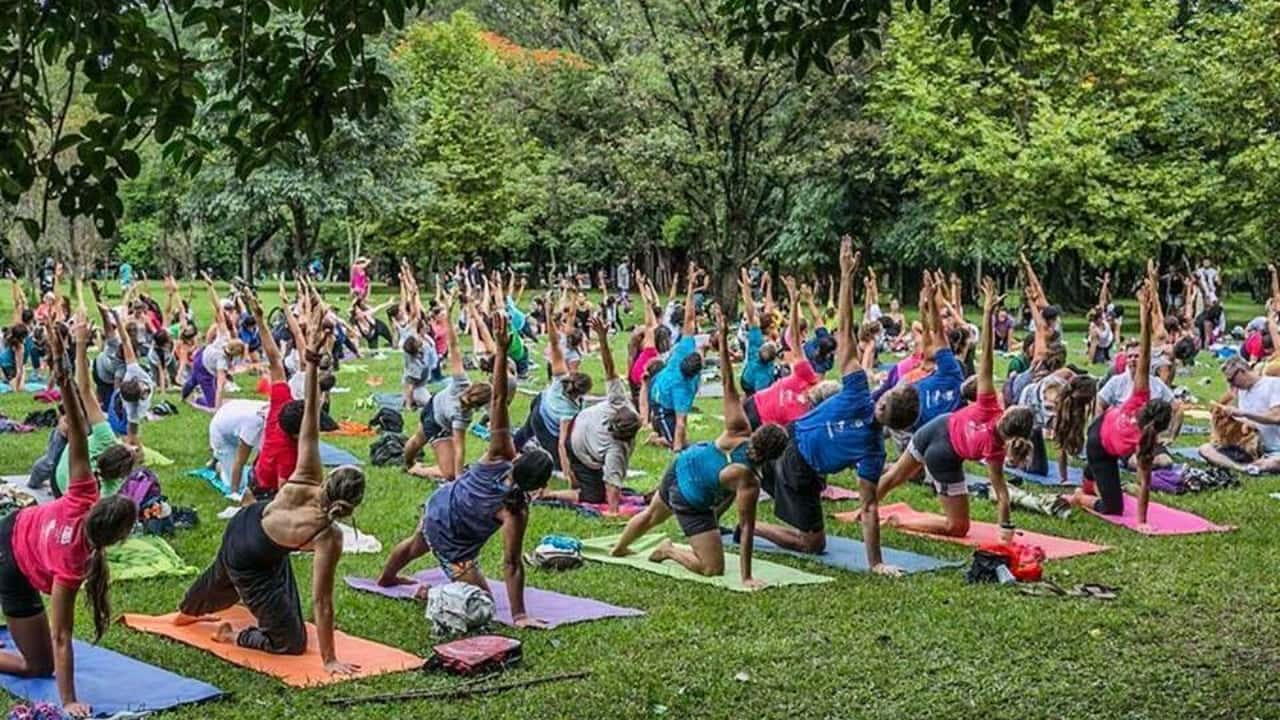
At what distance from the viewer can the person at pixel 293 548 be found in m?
7.82

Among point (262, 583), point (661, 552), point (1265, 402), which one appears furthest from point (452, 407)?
point (1265, 402)

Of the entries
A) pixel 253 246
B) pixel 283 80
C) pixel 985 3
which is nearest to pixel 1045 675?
pixel 985 3

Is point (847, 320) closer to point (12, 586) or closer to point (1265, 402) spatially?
point (12, 586)

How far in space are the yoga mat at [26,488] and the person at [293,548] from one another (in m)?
4.53

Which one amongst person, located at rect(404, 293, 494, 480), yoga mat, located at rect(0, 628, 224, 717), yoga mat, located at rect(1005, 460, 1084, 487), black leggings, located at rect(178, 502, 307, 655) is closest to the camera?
yoga mat, located at rect(0, 628, 224, 717)

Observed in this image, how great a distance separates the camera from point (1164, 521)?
41.2 ft

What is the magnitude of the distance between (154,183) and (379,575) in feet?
152

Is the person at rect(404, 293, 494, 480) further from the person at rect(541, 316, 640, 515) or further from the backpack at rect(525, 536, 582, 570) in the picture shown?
the backpack at rect(525, 536, 582, 570)

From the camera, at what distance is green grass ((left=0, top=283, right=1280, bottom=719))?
290 inches

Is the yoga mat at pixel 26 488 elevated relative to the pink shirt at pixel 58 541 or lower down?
lower down

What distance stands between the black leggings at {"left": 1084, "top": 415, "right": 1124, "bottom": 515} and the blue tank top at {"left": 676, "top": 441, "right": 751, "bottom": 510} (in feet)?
14.3

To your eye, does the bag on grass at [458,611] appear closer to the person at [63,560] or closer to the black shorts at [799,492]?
the person at [63,560]

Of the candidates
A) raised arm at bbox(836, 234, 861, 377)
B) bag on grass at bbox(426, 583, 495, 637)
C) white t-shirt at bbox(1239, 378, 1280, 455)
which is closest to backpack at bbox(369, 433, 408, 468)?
raised arm at bbox(836, 234, 861, 377)

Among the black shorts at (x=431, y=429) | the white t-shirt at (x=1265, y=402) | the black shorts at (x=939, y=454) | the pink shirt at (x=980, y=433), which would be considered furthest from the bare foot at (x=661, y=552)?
the white t-shirt at (x=1265, y=402)
